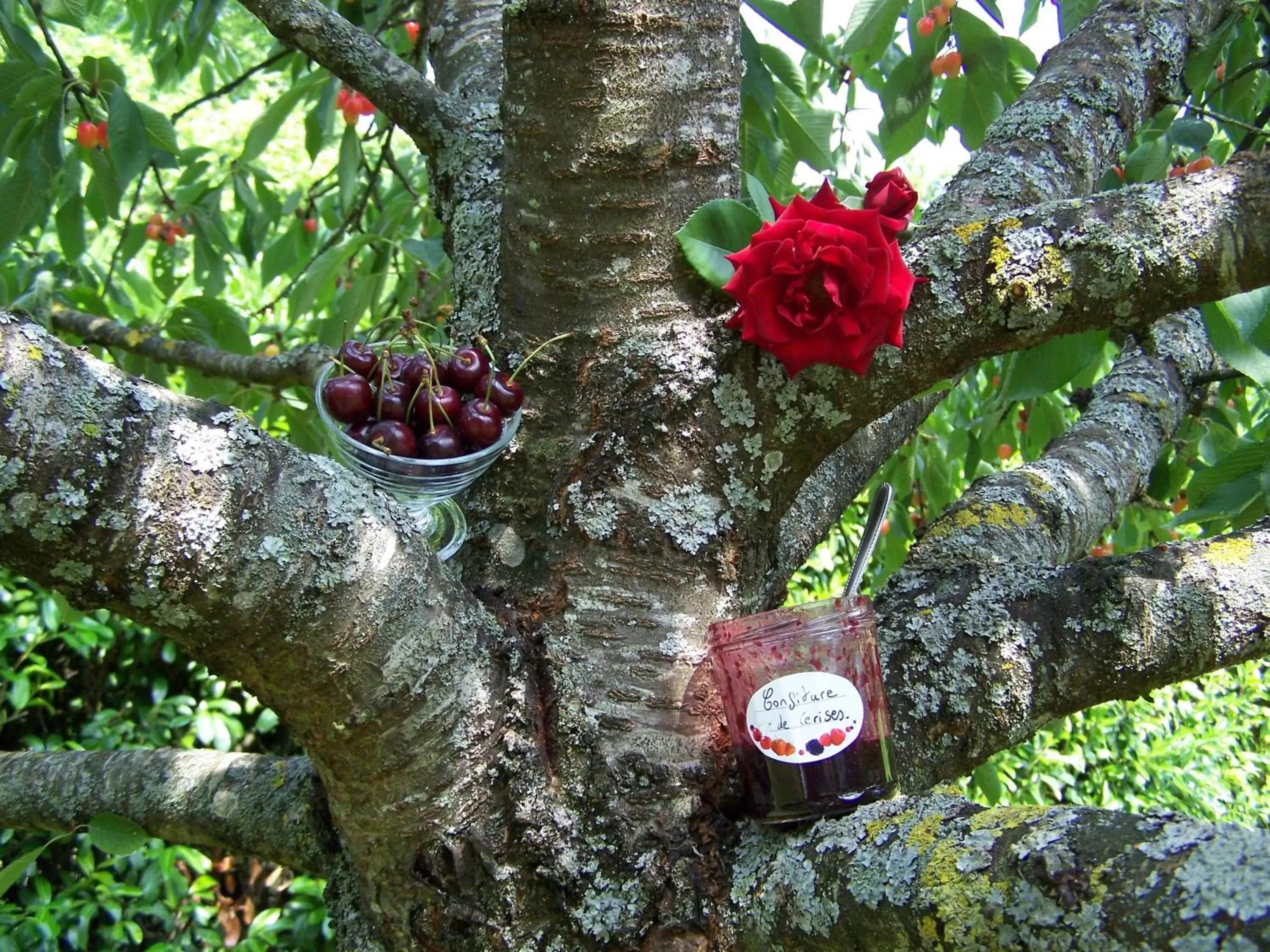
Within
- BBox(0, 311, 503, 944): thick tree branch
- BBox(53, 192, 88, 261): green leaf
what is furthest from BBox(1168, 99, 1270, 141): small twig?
BBox(53, 192, 88, 261): green leaf

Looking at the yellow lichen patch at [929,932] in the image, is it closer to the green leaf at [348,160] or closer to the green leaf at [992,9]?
the green leaf at [992,9]

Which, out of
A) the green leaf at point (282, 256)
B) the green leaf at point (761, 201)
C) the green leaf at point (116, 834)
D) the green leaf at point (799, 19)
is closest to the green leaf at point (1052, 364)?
the green leaf at point (761, 201)

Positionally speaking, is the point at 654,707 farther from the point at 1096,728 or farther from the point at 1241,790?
the point at 1241,790

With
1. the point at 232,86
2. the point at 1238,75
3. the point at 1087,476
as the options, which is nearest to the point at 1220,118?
the point at 1238,75

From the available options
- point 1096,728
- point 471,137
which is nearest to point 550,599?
point 471,137

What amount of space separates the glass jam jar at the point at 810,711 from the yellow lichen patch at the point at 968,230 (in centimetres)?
28

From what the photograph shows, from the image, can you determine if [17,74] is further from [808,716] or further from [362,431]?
[808,716]

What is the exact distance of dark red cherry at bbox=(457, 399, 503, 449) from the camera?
825 mm

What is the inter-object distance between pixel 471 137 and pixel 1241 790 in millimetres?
3751

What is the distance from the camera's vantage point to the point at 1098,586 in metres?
0.88

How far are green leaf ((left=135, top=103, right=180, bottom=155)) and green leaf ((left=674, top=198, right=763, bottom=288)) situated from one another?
116 centimetres

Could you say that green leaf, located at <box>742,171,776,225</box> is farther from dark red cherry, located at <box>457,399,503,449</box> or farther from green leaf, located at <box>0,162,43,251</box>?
green leaf, located at <box>0,162,43,251</box>

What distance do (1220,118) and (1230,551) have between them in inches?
Result: 23.2

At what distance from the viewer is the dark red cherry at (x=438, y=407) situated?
825mm
